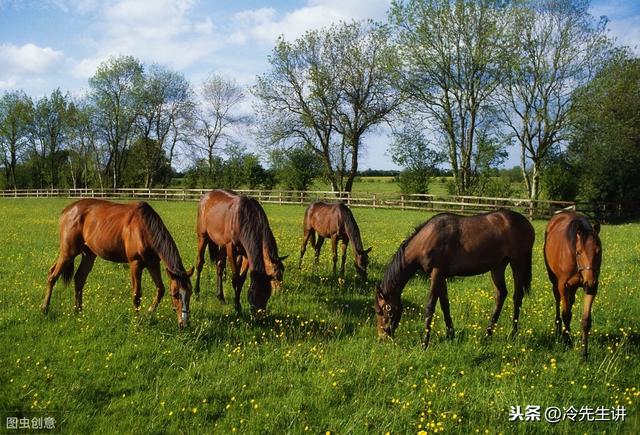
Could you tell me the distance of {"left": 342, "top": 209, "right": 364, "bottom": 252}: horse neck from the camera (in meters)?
9.96

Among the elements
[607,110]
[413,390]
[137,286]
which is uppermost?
[607,110]

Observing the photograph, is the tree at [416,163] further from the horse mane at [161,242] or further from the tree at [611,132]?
the horse mane at [161,242]

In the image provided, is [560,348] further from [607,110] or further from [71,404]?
[607,110]

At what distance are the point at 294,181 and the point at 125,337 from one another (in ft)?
137

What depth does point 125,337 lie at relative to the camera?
602cm

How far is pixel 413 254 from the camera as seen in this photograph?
6.34 m

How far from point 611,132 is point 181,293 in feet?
106

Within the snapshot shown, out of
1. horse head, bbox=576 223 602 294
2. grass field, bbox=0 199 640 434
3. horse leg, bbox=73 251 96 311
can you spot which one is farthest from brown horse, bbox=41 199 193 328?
horse head, bbox=576 223 602 294

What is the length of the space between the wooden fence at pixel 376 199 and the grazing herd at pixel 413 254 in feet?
67.6

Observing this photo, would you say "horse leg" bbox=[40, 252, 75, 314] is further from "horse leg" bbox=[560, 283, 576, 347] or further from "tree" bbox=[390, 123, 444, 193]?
"tree" bbox=[390, 123, 444, 193]

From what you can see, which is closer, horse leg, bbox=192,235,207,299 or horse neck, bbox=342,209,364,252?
horse leg, bbox=192,235,207,299

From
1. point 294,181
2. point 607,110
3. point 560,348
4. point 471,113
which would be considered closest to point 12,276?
point 560,348

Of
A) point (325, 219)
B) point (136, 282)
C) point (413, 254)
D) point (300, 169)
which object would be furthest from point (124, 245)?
point (300, 169)

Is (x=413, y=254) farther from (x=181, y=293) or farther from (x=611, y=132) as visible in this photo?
(x=611, y=132)
